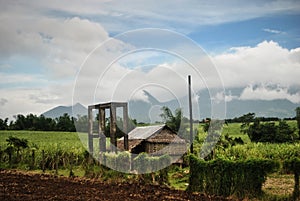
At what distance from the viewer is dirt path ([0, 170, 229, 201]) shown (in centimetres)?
1123

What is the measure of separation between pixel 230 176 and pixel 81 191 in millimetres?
4166

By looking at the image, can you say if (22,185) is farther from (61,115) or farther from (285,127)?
(61,115)

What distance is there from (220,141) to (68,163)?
806cm

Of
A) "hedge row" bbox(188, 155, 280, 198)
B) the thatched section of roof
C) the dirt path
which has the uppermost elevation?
the thatched section of roof

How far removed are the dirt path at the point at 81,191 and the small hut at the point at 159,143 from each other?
6.66 meters

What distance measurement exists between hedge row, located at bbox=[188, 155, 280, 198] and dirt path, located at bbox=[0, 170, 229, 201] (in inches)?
20.0

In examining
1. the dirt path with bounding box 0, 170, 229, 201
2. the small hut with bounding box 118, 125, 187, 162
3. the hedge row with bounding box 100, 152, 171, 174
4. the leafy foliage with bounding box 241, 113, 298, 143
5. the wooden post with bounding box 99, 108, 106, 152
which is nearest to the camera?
the dirt path with bounding box 0, 170, 229, 201

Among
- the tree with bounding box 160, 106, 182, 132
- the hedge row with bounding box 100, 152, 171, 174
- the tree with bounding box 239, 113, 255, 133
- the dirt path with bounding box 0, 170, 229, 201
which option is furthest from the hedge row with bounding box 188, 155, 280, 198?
the tree with bounding box 239, 113, 255, 133

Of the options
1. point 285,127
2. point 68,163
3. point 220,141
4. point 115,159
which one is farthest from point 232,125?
point 115,159

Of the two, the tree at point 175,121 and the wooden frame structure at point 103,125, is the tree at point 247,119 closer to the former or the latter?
the tree at point 175,121

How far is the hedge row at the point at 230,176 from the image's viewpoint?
10.9 metres

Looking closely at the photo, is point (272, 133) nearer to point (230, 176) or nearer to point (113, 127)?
point (113, 127)

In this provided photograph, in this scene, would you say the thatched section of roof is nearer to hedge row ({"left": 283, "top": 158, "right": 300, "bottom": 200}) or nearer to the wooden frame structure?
the wooden frame structure

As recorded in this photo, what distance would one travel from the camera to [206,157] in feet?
68.2
